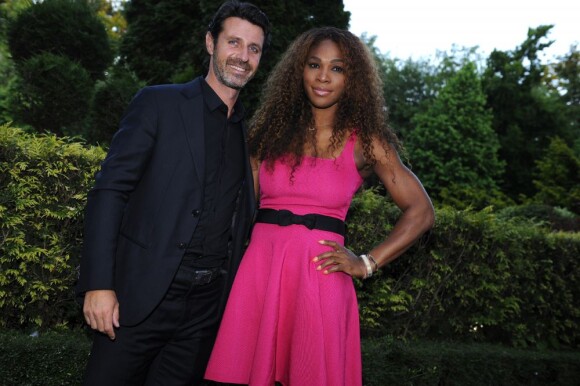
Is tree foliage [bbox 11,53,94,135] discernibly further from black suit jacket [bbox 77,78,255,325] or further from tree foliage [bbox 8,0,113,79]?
black suit jacket [bbox 77,78,255,325]

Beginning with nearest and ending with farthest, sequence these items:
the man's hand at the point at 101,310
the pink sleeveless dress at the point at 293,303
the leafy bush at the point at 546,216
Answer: the man's hand at the point at 101,310 → the pink sleeveless dress at the point at 293,303 → the leafy bush at the point at 546,216

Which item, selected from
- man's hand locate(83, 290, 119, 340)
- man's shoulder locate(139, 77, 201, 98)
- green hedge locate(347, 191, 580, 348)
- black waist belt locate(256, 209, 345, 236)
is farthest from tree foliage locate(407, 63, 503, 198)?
man's hand locate(83, 290, 119, 340)

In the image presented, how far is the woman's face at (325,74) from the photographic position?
343 centimetres

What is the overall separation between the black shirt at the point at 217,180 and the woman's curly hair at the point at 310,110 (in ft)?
0.97

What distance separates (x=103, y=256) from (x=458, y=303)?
538 centimetres

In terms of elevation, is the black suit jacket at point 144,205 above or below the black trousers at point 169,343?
above

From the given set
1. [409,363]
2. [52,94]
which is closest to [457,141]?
[52,94]

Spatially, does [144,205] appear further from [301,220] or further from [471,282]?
[471,282]

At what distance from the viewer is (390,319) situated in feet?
22.3

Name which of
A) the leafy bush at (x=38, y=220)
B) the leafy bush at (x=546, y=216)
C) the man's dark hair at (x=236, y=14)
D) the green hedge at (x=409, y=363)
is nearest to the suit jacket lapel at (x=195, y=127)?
the man's dark hair at (x=236, y=14)

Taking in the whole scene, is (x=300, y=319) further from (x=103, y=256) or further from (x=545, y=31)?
(x=545, y=31)

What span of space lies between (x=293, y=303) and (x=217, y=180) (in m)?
0.72

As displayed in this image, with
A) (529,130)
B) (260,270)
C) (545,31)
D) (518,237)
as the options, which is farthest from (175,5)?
(545,31)

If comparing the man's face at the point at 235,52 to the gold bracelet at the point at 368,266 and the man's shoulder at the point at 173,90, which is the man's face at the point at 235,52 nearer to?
the man's shoulder at the point at 173,90
